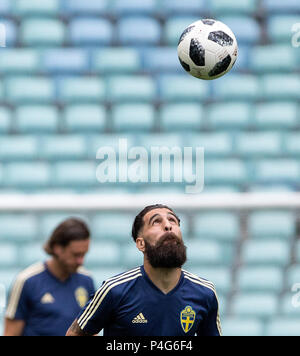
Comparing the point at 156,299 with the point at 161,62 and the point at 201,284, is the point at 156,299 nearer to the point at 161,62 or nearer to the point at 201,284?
the point at 201,284

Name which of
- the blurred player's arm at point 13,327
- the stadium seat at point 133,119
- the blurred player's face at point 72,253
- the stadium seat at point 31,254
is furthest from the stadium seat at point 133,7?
the blurred player's arm at point 13,327

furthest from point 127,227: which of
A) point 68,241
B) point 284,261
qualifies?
point 68,241

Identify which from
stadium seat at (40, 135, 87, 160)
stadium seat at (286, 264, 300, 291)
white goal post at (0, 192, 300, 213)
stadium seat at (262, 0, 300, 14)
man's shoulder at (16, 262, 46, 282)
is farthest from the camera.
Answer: stadium seat at (262, 0, 300, 14)

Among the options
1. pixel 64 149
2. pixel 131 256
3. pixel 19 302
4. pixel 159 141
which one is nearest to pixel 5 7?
pixel 64 149

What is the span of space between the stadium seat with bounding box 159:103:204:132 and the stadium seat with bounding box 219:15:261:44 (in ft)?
3.22

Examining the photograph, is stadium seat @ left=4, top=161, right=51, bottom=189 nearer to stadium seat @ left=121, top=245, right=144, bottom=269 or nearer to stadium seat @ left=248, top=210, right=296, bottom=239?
stadium seat @ left=121, top=245, right=144, bottom=269

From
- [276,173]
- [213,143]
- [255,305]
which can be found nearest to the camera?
[255,305]

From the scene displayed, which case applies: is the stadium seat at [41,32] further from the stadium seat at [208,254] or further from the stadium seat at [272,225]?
the stadium seat at [272,225]

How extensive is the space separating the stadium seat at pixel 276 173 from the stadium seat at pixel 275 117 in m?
0.55

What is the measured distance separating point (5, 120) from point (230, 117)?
223 cm

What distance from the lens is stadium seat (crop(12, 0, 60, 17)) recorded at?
786 cm

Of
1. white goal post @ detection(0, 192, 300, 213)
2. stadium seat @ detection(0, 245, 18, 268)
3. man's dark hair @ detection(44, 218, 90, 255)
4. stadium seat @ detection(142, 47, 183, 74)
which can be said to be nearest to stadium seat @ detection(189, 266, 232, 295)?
white goal post @ detection(0, 192, 300, 213)

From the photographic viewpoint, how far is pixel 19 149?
283 inches

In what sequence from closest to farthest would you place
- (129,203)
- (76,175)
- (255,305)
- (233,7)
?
(129,203) → (255,305) → (76,175) → (233,7)
